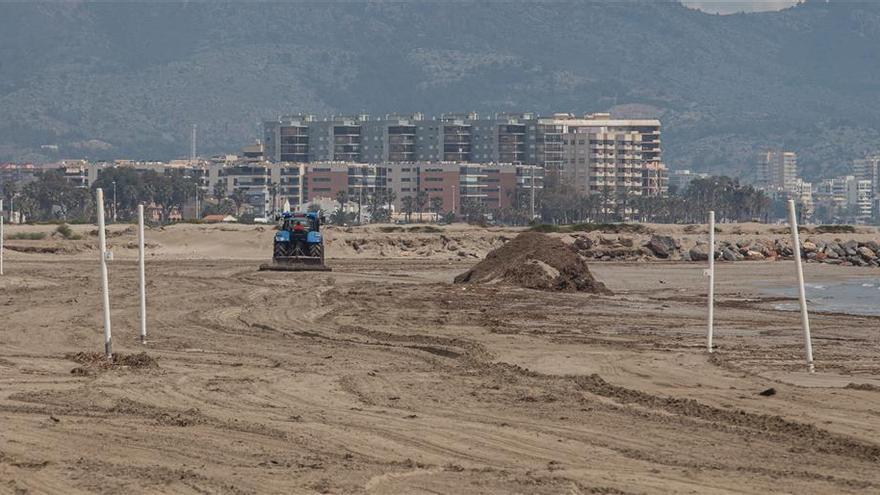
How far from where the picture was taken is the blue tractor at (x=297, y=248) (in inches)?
2267

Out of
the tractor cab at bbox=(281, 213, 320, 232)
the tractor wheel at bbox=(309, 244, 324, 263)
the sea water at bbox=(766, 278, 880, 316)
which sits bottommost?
the sea water at bbox=(766, 278, 880, 316)

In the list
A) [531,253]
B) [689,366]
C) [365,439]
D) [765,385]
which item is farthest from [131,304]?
[365,439]

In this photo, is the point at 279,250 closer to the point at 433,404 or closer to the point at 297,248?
the point at 297,248

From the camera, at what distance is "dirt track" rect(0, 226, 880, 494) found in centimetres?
1357

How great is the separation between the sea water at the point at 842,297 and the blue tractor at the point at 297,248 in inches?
645

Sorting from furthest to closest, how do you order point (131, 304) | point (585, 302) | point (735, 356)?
point (585, 302), point (131, 304), point (735, 356)

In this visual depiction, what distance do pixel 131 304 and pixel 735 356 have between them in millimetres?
15457

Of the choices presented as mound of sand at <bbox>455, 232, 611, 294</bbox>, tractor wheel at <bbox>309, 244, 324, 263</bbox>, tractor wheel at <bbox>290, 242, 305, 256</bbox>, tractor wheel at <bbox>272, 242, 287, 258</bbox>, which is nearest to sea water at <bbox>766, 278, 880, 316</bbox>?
mound of sand at <bbox>455, 232, 611, 294</bbox>

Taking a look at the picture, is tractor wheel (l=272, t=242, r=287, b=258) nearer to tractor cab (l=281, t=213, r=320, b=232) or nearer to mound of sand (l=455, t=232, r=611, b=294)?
tractor cab (l=281, t=213, r=320, b=232)

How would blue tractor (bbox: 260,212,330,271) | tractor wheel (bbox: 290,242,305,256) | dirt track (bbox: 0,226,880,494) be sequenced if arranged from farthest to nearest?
1. tractor wheel (bbox: 290,242,305,256)
2. blue tractor (bbox: 260,212,330,271)
3. dirt track (bbox: 0,226,880,494)

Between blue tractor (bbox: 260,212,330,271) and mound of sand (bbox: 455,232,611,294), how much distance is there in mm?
11776

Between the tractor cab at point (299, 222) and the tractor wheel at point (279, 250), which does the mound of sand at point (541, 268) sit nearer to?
the tractor wheel at point (279, 250)

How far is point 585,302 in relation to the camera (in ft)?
129

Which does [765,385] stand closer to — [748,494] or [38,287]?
[748,494]
